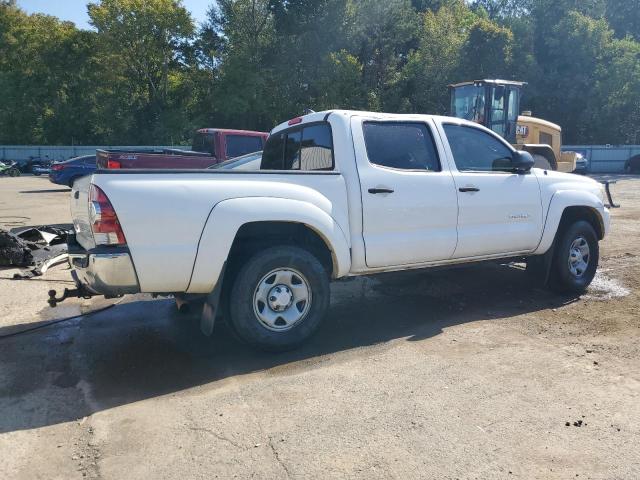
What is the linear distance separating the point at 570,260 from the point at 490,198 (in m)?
1.52

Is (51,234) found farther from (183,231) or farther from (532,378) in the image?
(532,378)

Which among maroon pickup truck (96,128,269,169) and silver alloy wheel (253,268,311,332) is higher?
maroon pickup truck (96,128,269,169)

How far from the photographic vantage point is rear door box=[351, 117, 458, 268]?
494 centimetres

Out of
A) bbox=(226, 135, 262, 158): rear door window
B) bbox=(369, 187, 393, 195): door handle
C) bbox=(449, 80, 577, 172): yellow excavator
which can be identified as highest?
bbox=(449, 80, 577, 172): yellow excavator

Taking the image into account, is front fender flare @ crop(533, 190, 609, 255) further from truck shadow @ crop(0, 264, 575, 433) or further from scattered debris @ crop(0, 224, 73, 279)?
scattered debris @ crop(0, 224, 73, 279)

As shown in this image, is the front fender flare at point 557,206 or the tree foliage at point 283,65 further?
the tree foliage at point 283,65

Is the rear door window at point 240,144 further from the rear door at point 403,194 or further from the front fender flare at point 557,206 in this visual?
the front fender flare at point 557,206

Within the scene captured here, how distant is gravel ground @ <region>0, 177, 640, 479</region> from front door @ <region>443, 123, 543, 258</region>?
0.74 meters

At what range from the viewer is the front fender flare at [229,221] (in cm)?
419

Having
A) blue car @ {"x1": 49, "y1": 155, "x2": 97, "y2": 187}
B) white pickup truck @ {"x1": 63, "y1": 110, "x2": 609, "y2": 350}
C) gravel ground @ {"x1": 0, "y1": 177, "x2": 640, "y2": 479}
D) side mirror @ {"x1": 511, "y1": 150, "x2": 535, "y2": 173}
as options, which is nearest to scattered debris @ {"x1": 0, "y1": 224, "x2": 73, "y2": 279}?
gravel ground @ {"x1": 0, "y1": 177, "x2": 640, "y2": 479}

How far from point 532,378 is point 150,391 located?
2.81m

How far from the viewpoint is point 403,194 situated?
506 centimetres

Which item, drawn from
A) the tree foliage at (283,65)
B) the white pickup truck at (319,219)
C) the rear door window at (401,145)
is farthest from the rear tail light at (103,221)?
the tree foliage at (283,65)

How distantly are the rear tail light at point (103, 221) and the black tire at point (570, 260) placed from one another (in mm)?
4757
